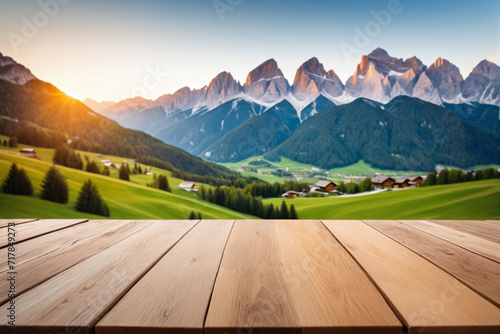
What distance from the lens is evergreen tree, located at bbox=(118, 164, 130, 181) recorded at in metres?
4.30

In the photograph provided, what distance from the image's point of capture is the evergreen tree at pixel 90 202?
3852 millimetres

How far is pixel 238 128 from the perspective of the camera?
5922mm

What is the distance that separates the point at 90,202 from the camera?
3.89m

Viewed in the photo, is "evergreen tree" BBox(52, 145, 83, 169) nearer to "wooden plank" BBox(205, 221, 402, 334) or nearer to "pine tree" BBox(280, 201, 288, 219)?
"pine tree" BBox(280, 201, 288, 219)

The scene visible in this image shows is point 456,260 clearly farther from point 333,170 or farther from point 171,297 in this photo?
point 333,170

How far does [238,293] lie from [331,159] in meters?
4.87

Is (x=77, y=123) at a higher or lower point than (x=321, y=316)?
higher

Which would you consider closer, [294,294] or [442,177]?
[294,294]

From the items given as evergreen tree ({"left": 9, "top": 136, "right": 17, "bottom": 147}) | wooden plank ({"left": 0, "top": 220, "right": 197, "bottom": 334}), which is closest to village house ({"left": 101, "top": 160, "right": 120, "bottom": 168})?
evergreen tree ({"left": 9, "top": 136, "right": 17, "bottom": 147})

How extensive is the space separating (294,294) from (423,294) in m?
0.34

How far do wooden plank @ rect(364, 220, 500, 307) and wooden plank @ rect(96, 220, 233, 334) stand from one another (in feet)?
2.41

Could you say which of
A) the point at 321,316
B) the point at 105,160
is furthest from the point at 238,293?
the point at 105,160

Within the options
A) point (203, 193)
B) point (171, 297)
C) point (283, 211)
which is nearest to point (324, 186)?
point (283, 211)

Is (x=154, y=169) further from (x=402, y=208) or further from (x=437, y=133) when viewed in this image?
(x=437, y=133)
